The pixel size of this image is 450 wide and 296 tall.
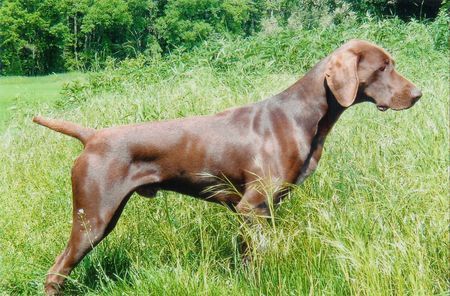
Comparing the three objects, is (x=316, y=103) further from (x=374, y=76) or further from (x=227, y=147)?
(x=227, y=147)

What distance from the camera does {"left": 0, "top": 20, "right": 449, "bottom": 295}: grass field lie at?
3037mm

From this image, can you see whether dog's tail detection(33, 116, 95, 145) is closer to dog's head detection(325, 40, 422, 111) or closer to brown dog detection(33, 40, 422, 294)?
brown dog detection(33, 40, 422, 294)

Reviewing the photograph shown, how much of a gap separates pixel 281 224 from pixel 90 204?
3.66 feet

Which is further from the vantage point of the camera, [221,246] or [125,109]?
[125,109]

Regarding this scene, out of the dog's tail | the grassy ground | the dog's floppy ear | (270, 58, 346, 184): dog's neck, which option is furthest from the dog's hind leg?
the grassy ground

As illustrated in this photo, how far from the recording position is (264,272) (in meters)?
3.32

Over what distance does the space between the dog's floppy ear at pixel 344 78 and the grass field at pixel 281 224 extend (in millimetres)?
489

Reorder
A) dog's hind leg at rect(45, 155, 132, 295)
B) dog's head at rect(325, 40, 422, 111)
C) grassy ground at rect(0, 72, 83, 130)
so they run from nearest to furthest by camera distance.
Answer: dog's hind leg at rect(45, 155, 132, 295) < dog's head at rect(325, 40, 422, 111) < grassy ground at rect(0, 72, 83, 130)

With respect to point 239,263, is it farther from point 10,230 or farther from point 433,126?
point 10,230

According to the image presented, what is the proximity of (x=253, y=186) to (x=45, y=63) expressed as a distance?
43792 millimetres

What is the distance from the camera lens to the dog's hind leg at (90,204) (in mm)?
3625

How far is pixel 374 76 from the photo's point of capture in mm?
3828

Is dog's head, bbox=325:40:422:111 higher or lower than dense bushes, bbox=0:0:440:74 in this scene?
higher

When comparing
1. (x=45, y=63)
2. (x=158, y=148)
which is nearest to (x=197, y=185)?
(x=158, y=148)
